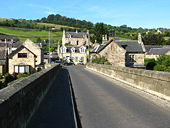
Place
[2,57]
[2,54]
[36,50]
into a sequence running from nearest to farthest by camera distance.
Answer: [2,57], [2,54], [36,50]

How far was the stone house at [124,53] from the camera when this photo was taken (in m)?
58.3

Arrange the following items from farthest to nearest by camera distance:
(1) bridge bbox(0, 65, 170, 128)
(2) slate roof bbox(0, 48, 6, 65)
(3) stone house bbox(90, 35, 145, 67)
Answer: (3) stone house bbox(90, 35, 145, 67)
(2) slate roof bbox(0, 48, 6, 65)
(1) bridge bbox(0, 65, 170, 128)

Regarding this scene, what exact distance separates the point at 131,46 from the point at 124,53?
5595 millimetres

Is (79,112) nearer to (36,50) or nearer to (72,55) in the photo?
(36,50)

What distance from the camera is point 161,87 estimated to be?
11391 mm

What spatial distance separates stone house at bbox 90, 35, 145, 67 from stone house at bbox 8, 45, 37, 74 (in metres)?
17.6

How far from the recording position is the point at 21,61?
58.9 metres

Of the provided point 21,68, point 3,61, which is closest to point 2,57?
point 3,61

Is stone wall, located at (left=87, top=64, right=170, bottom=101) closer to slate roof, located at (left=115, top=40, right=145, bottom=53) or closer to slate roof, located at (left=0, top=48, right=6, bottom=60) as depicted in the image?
slate roof, located at (left=115, top=40, right=145, bottom=53)

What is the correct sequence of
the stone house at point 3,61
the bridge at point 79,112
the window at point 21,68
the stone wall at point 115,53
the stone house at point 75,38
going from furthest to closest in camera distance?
1. the stone house at point 75,38
2. the window at point 21,68
3. the stone wall at point 115,53
4. the stone house at point 3,61
5. the bridge at point 79,112

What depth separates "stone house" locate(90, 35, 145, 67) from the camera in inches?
2296

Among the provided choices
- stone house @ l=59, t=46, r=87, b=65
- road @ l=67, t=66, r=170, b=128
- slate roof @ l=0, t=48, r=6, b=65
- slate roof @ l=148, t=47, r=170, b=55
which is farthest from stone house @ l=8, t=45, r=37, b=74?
road @ l=67, t=66, r=170, b=128

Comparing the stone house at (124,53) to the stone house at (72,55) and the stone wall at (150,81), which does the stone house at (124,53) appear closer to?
the stone house at (72,55)

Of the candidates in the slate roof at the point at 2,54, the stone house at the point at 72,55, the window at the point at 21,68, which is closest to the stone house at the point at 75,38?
the stone house at the point at 72,55
